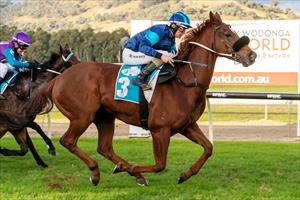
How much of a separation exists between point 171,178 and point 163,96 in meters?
1.53

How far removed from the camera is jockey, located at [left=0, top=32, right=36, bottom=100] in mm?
8055

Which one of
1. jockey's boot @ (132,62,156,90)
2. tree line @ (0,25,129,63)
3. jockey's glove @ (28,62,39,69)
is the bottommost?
tree line @ (0,25,129,63)

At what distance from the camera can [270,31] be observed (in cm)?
1325

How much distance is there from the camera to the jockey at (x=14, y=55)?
8.05 metres

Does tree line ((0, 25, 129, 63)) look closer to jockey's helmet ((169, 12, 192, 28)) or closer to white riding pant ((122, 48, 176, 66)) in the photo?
white riding pant ((122, 48, 176, 66))

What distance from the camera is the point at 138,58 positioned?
627cm

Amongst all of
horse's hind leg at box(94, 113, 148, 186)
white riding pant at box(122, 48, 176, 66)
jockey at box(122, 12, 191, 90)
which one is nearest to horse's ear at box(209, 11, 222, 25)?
jockey at box(122, 12, 191, 90)

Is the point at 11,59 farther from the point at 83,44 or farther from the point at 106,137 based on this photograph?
the point at 83,44

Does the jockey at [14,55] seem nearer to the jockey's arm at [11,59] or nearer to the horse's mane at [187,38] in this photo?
the jockey's arm at [11,59]

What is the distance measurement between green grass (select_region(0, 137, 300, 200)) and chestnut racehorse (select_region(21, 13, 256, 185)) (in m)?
0.26

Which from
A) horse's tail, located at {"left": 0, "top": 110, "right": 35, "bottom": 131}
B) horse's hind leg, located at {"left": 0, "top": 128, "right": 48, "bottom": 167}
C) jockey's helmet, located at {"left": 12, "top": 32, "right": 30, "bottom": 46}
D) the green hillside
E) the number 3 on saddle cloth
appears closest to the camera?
horse's tail, located at {"left": 0, "top": 110, "right": 35, "bottom": 131}

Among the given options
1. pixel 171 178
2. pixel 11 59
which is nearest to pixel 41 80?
pixel 11 59

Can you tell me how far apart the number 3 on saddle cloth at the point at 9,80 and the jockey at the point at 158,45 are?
2.64 m

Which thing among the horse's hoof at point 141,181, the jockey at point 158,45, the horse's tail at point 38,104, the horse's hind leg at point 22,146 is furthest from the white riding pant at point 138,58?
the horse's hind leg at point 22,146
